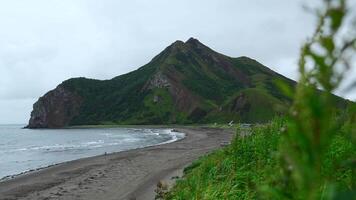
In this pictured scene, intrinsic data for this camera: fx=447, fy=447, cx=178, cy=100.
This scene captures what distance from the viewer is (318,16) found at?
1.59 m

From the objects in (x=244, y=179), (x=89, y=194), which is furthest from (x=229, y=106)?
(x=244, y=179)

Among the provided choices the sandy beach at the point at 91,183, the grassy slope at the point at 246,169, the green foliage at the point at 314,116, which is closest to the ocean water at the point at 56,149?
the sandy beach at the point at 91,183

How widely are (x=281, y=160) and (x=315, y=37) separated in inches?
18.1

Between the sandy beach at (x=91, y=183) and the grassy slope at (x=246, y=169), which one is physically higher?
the grassy slope at (x=246, y=169)

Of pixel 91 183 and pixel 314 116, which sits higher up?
pixel 314 116

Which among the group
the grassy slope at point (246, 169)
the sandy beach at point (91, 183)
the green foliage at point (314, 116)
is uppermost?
the green foliage at point (314, 116)

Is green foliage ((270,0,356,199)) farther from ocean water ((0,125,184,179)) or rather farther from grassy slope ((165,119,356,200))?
ocean water ((0,125,184,179))

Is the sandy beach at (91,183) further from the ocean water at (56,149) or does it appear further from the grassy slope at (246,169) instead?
the grassy slope at (246,169)

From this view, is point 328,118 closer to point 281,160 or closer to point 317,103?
point 317,103

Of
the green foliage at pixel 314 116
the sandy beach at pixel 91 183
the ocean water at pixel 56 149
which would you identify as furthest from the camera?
the ocean water at pixel 56 149

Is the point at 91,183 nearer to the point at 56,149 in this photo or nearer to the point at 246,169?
the point at 246,169

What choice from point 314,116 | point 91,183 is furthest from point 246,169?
point 91,183

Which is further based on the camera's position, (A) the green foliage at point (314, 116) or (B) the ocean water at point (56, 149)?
(B) the ocean water at point (56, 149)

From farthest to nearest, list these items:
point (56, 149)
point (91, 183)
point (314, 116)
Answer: point (56, 149), point (91, 183), point (314, 116)
